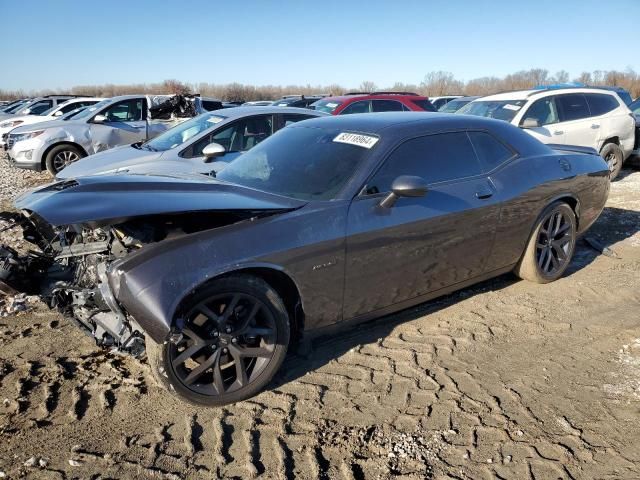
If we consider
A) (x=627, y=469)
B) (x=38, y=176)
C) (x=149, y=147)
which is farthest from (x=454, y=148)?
(x=38, y=176)

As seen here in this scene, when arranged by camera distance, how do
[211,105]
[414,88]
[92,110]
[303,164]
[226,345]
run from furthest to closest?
[414,88] < [211,105] < [92,110] < [303,164] < [226,345]

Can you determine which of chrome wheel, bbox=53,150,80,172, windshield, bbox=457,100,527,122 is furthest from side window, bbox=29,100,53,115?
windshield, bbox=457,100,527,122

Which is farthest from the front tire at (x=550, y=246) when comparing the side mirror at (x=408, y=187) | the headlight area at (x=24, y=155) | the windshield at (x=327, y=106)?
the headlight area at (x=24, y=155)

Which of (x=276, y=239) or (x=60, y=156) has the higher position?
(x=276, y=239)

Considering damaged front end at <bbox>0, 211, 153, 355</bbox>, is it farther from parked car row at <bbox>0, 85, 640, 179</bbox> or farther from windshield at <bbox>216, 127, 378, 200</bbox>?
parked car row at <bbox>0, 85, 640, 179</bbox>

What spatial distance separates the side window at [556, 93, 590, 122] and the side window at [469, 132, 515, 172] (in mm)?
5671

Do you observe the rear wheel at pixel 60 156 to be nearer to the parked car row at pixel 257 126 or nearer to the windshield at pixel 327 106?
the parked car row at pixel 257 126

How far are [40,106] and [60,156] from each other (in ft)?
32.5

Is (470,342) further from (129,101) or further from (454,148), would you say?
(129,101)

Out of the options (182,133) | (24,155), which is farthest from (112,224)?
(24,155)

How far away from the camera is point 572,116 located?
9258 mm

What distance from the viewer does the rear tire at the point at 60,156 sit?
10.5 m

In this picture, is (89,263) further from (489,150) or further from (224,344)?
(489,150)

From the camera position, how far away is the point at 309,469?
8.14 ft
